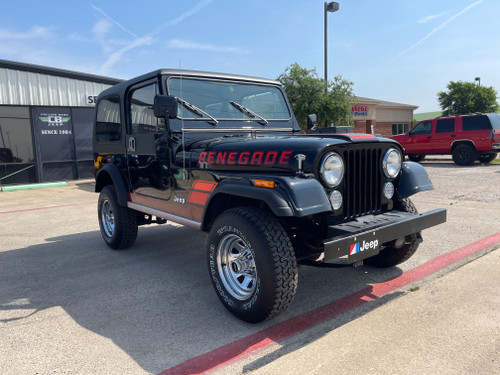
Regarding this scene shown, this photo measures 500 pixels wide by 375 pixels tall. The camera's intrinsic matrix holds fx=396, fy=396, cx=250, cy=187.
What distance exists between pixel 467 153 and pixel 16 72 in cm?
1534

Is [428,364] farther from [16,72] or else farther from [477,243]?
[16,72]

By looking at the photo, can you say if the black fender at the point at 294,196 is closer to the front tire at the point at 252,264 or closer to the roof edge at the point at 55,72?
the front tire at the point at 252,264

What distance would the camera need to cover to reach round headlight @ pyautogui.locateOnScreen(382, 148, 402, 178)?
3.26 metres

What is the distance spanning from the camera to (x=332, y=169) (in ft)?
9.43

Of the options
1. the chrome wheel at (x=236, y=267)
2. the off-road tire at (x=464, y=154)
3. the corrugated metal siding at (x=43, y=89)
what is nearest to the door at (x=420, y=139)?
the off-road tire at (x=464, y=154)

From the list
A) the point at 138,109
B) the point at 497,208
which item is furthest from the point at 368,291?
the point at 497,208

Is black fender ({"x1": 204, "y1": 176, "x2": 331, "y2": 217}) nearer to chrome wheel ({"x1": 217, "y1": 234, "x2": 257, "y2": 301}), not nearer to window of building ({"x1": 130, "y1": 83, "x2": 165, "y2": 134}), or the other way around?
chrome wheel ({"x1": 217, "y1": 234, "x2": 257, "y2": 301})

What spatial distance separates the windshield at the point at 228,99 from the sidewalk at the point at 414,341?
2357 mm

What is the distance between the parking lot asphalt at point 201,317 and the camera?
7.99ft

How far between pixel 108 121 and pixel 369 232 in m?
3.74

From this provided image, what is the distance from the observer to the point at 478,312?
2.96 metres

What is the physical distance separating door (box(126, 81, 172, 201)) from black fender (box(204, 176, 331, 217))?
1.51 meters

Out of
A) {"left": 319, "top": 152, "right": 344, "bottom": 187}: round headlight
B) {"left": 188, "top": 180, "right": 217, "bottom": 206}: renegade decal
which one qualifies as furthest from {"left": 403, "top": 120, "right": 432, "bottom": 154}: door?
{"left": 319, "top": 152, "right": 344, "bottom": 187}: round headlight

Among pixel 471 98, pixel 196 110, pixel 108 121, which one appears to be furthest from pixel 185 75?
pixel 471 98
